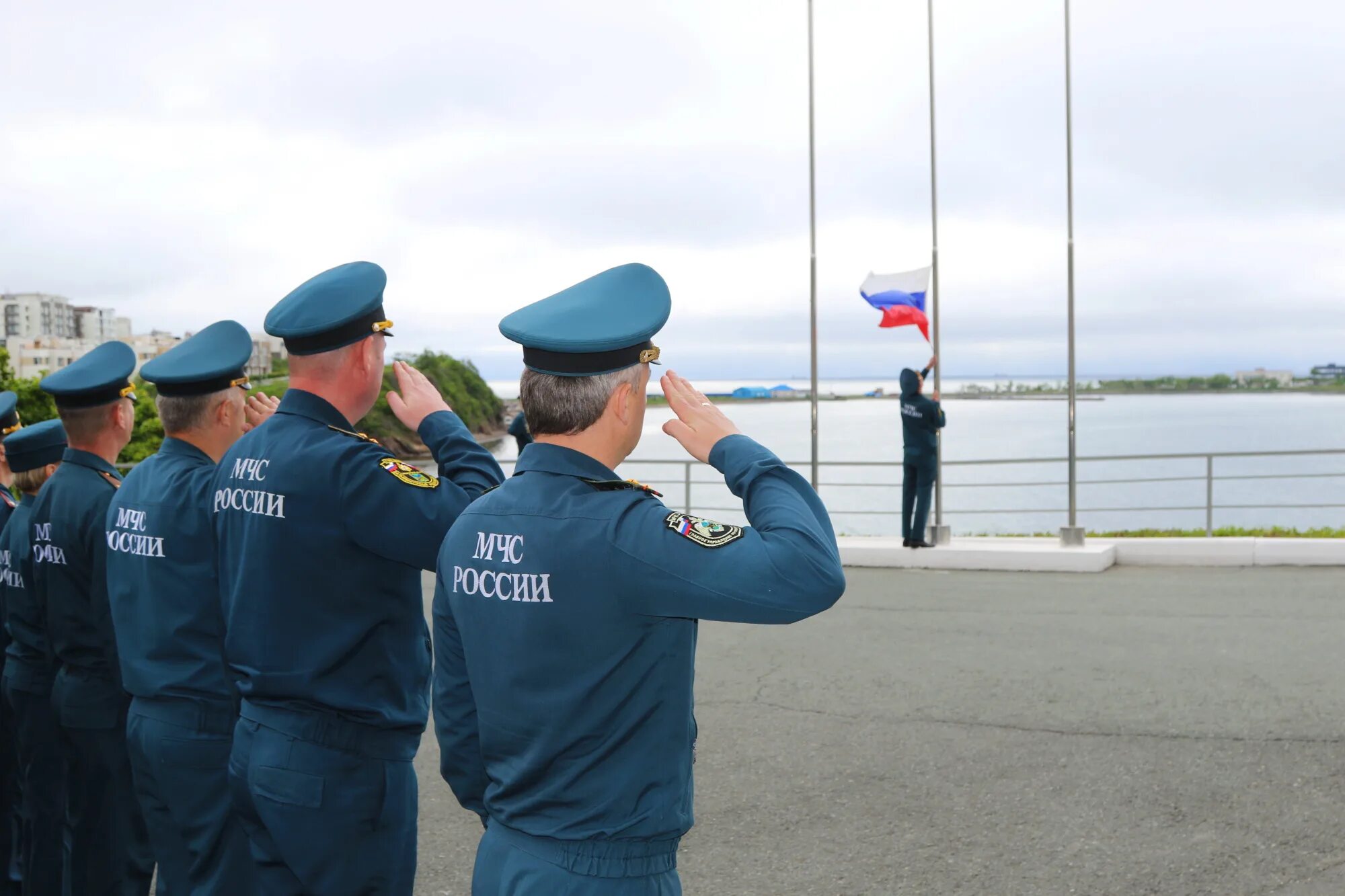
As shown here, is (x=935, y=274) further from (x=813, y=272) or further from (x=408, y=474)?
(x=408, y=474)

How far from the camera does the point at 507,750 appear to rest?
6.39 ft

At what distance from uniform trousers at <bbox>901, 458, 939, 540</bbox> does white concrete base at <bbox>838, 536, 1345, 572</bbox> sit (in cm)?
23

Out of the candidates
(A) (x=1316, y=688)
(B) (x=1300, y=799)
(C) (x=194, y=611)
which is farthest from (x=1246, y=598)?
(C) (x=194, y=611)

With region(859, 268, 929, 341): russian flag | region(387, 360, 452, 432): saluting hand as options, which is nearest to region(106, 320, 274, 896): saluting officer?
region(387, 360, 452, 432): saluting hand

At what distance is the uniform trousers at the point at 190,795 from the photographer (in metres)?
2.94

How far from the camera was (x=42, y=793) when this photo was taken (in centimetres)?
389

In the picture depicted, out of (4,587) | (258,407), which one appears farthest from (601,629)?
(4,587)

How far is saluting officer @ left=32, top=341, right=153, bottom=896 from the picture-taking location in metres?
3.56

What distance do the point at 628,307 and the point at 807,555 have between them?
21.1 inches

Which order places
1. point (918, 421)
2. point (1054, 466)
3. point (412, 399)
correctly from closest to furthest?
point (412, 399) < point (918, 421) < point (1054, 466)

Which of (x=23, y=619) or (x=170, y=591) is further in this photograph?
(x=23, y=619)

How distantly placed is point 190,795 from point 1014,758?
3857 millimetres

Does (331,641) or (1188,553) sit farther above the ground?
(331,641)

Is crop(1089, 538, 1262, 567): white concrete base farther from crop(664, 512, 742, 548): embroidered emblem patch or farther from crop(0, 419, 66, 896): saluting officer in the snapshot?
crop(664, 512, 742, 548): embroidered emblem patch
